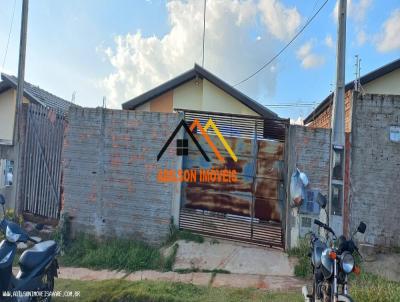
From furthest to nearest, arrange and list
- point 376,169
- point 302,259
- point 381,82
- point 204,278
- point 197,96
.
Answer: point 197,96, point 381,82, point 376,169, point 302,259, point 204,278

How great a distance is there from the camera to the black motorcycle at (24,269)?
3713 mm

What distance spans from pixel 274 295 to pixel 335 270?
5.07ft

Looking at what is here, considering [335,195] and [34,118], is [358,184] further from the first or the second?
[34,118]

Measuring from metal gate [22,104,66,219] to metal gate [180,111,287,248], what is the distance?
2.96m

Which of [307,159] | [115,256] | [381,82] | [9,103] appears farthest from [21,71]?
[381,82]

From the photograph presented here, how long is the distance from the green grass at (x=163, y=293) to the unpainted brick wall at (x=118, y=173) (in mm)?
1808

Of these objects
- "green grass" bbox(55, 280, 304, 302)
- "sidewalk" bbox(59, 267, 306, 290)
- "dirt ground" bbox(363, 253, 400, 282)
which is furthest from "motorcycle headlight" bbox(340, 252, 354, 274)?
"dirt ground" bbox(363, 253, 400, 282)

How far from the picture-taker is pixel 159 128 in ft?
21.5

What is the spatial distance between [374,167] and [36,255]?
5.70 m

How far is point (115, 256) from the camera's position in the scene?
6023 mm

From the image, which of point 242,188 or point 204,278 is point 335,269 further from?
point 242,188

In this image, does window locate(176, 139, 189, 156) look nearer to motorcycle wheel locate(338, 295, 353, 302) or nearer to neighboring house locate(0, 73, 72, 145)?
motorcycle wheel locate(338, 295, 353, 302)

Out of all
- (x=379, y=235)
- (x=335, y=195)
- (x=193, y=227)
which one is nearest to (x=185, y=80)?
(x=193, y=227)

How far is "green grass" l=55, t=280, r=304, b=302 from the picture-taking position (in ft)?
14.0
